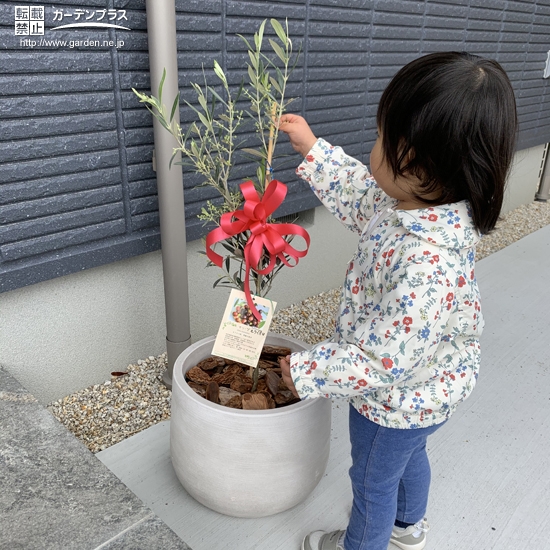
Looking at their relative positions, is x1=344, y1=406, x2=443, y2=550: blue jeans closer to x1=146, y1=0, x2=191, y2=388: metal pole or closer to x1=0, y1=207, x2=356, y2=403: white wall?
x1=146, y1=0, x2=191, y2=388: metal pole

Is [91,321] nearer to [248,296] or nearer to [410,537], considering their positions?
[248,296]

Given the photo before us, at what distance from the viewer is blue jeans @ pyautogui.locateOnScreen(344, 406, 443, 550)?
1284 mm

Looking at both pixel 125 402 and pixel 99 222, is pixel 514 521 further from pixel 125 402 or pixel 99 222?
pixel 99 222

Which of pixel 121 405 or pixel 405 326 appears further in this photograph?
pixel 121 405

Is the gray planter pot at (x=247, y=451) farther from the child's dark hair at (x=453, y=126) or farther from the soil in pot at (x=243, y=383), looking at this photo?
the child's dark hair at (x=453, y=126)

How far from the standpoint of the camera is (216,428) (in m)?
1.37

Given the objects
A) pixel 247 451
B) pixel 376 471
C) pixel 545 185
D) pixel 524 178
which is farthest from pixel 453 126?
pixel 545 185

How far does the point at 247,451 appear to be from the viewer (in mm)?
1386

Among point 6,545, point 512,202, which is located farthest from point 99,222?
point 512,202

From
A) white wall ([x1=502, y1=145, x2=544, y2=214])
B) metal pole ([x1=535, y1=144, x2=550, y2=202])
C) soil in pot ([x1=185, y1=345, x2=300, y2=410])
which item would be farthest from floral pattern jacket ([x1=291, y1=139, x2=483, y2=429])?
metal pole ([x1=535, y1=144, x2=550, y2=202])

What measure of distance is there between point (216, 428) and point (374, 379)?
458mm

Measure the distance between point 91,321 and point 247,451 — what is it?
1005mm

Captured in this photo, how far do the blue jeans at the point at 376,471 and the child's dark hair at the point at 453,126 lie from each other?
1.81 feet

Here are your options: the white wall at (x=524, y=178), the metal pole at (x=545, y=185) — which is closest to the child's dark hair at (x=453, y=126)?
the white wall at (x=524, y=178)
